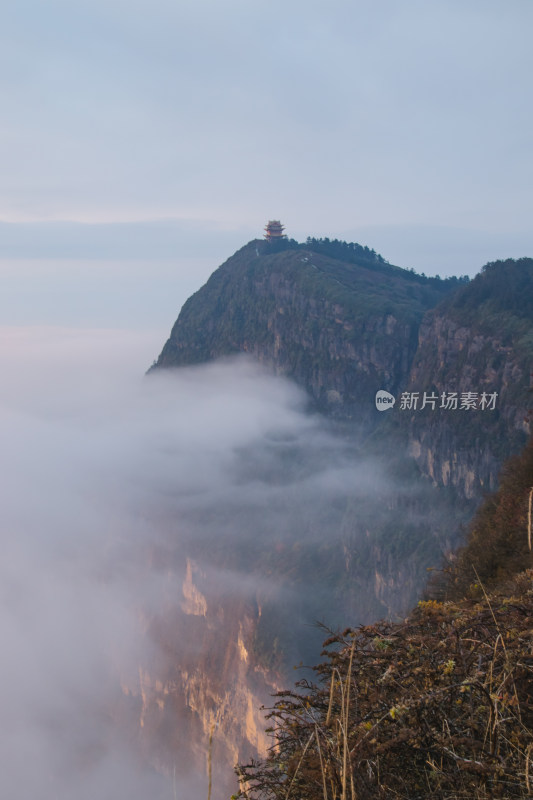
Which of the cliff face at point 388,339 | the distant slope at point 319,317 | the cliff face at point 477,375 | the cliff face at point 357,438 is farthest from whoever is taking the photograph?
the distant slope at point 319,317

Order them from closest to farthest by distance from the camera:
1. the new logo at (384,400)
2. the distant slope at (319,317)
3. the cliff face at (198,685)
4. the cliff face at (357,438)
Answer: the cliff face at (357,438) < the cliff face at (198,685) < the new logo at (384,400) < the distant slope at (319,317)

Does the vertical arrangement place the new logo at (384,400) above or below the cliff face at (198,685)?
above

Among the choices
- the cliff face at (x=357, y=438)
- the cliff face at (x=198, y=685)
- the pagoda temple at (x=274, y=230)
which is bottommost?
the cliff face at (x=198, y=685)

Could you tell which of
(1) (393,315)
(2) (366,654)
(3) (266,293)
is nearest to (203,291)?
(3) (266,293)

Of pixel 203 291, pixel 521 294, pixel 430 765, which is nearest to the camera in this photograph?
pixel 430 765

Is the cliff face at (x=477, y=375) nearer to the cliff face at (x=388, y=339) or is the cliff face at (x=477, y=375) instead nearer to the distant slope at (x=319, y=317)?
the cliff face at (x=388, y=339)

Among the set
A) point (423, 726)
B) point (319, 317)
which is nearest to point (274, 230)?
point (319, 317)

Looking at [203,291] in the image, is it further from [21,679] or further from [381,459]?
[21,679]

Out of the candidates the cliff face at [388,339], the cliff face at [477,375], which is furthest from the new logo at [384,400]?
the cliff face at [477,375]

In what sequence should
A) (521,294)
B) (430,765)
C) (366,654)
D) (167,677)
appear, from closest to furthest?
(430,765) → (366,654) → (521,294) → (167,677)

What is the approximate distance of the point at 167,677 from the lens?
10312cm

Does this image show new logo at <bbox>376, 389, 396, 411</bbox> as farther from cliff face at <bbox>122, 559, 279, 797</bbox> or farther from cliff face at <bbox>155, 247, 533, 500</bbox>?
cliff face at <bbox>122, 559, 279, 797</bbox>

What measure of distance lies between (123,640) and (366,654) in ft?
402

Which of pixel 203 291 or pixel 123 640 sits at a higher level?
pixel 203 291
